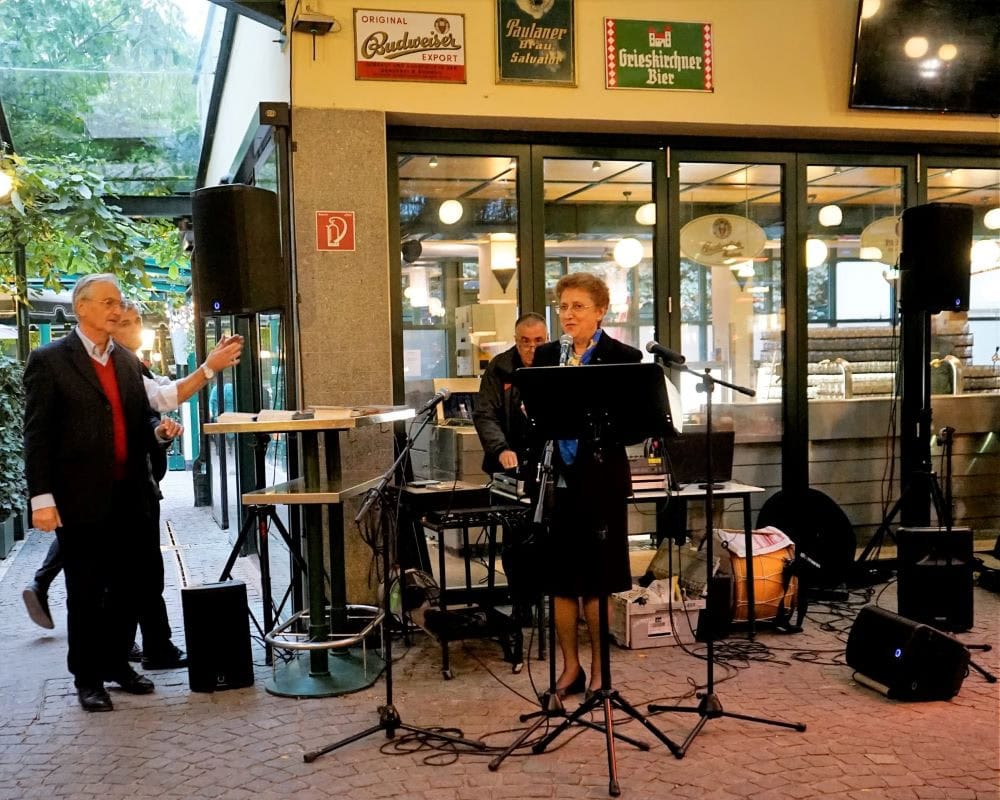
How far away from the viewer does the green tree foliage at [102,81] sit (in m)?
7.45

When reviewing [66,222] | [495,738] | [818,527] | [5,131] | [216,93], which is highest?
[216,93]

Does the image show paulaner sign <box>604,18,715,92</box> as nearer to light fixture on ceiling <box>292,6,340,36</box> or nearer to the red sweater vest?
light fixture on ceiling <box>292,6,340,36</box>

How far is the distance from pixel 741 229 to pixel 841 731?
3706mm

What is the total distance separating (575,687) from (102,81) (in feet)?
20.2

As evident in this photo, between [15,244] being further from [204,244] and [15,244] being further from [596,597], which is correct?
[596,597]

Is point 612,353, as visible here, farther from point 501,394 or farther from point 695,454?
point 695,454

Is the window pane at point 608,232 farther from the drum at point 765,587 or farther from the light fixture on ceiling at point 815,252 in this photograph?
the drum at point 765,587

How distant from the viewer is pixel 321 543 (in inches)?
179

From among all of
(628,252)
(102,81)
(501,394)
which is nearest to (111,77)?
(102,81)

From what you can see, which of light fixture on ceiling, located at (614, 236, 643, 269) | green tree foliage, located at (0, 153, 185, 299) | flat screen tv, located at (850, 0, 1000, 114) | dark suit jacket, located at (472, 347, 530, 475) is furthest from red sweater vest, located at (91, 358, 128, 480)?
flat screen tv, located at (850, 0, 1000, 114)

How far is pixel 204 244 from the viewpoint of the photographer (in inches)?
188

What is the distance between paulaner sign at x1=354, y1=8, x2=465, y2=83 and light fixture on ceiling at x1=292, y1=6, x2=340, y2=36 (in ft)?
0.54

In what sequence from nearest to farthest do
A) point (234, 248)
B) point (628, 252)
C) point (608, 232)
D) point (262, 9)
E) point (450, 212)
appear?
point (234, 248) → point (262, 9) → point (450, 212) → point (628, 252) → point (608, 232)

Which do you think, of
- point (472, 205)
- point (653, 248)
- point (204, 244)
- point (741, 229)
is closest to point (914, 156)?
point (741, 229)
